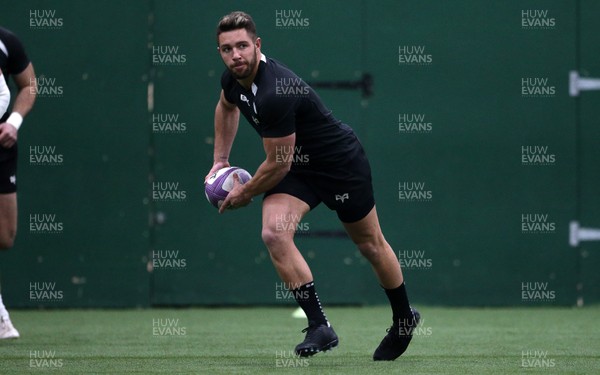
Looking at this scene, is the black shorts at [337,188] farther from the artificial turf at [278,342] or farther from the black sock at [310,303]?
the artificial turf at [278,342]

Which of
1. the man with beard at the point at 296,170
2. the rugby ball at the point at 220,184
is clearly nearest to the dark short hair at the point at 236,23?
the man with beard at the point at 296,170

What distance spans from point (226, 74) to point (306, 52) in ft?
11.3

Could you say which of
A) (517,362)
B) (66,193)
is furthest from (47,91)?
(517,362)

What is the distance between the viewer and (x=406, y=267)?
931 cm

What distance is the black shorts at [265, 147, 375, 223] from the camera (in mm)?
5691

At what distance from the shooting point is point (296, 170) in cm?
574

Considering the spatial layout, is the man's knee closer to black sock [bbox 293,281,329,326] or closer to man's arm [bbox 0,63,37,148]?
black sock [bbox 293,281,329,326]

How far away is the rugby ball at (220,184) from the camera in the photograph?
5.74m

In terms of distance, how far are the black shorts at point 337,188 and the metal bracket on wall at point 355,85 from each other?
3489 mm

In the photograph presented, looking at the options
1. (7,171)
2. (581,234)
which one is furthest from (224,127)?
(581,234)

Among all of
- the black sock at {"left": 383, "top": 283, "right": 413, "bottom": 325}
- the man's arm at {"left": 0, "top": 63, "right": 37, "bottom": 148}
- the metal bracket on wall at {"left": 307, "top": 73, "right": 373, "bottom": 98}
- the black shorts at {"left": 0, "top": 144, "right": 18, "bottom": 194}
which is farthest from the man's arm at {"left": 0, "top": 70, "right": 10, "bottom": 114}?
the metal bracket on wall at {"left": 307, "top": 73, "right": 373, "bottom": 98}

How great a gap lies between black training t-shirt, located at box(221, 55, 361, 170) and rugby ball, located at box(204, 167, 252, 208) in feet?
0.90

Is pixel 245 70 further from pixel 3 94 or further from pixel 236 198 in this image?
pixel 3 94

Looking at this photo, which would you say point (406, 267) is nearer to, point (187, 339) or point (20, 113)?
point (187, 339)
